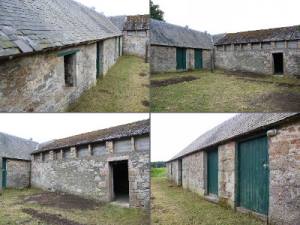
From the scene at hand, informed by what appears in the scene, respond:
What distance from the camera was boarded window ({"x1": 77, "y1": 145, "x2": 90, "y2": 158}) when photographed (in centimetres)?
1239

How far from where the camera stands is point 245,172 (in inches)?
345

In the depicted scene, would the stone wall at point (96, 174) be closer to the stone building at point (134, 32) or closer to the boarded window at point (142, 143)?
the boarded window at point (142, 143)

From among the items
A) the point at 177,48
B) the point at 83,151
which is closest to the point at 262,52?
the point at 177,48

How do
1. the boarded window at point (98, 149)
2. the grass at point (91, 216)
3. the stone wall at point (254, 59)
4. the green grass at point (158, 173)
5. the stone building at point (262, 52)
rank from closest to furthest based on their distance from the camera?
the grass at point (91, 216), the boarded window at point (98, 149), the stone wall at point (254, 59), the stone building at point (262, 52), the green grass at point (158, 173)

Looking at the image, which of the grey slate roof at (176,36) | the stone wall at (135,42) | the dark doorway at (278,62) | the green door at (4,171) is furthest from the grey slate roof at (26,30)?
the stone wall at (135,42)

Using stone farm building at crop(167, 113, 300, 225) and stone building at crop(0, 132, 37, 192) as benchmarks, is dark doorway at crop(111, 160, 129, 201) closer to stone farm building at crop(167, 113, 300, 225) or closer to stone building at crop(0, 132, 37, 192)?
stone farm building at crop(167, 113, 300, 225)

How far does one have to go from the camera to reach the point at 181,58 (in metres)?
20.4

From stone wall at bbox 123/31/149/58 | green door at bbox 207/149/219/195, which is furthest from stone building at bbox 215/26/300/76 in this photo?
green door at bbox 207/149/219/195

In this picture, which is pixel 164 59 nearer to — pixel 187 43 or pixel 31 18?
pixel 187 43

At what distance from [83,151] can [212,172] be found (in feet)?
17.9

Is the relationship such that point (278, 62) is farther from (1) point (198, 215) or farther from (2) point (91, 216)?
(2) point (91, 216)

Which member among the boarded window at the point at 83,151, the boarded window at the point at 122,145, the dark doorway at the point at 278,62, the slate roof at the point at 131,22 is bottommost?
the boarded window at the point at 83,151

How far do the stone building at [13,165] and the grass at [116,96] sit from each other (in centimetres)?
858

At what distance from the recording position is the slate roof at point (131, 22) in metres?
28.3
